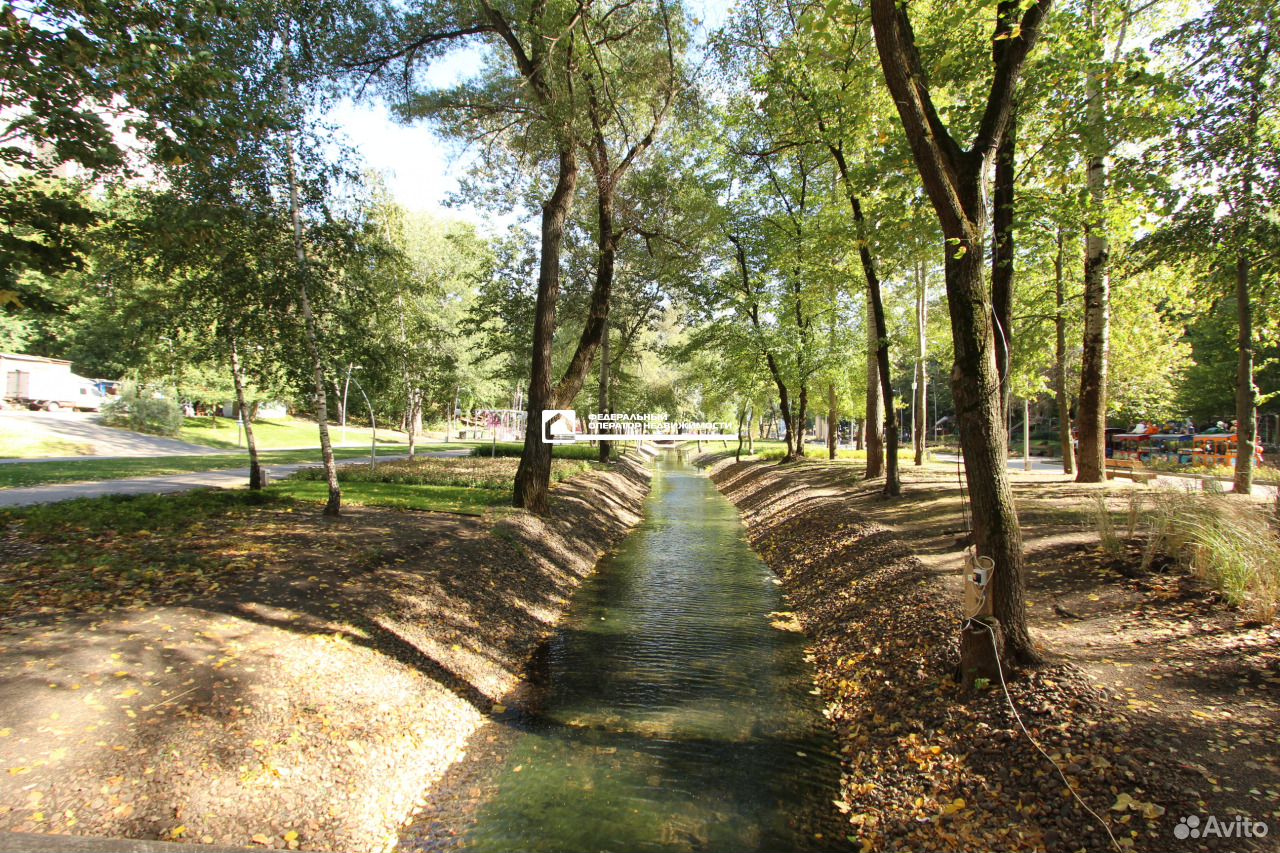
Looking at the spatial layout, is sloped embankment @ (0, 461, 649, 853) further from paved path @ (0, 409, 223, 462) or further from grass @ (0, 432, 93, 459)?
paved path @ (0, 409, 223, 462)

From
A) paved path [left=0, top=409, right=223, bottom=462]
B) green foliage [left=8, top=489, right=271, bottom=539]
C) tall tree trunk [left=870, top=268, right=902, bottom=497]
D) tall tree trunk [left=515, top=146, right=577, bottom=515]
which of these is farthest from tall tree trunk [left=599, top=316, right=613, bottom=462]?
green foliage [left=8, top=489, right=271, bottom=539]

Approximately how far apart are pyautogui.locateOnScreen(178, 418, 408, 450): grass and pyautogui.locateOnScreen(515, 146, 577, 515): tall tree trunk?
68.4 feet

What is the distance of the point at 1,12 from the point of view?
5.76 meters

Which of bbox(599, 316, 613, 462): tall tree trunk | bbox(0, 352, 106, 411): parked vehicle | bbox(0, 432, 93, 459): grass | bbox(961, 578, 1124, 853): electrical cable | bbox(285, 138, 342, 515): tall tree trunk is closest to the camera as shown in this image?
bbox(961, 578, 1124, 853): electrical cable

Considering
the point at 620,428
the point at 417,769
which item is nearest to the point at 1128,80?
the point at 417,769

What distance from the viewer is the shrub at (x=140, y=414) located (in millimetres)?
31141

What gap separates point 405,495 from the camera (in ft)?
49.8

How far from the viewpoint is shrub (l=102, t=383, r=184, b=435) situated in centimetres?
3114

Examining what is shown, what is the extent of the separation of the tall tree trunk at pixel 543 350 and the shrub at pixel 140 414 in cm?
2816

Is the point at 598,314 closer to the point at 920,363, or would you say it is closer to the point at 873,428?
the point at 873,428

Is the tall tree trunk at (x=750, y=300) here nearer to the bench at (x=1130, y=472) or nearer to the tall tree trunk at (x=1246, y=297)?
the bench at (x=1130, y=472)

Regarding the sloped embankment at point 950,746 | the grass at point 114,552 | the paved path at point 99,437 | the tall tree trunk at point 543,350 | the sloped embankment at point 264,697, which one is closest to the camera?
the sloped embankment at point 950,746

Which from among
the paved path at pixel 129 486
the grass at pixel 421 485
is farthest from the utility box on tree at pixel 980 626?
the paved path at pixel 129 486

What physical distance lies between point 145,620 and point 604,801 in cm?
470
